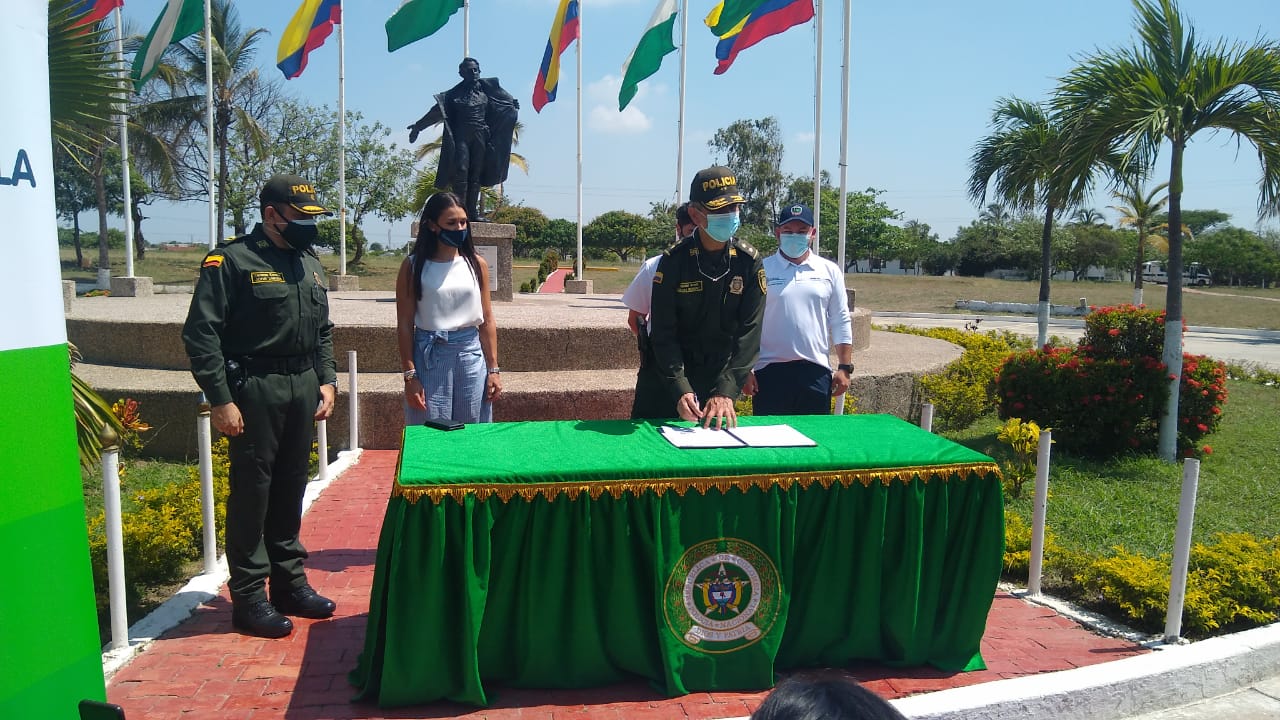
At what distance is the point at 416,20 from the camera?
1198 centimetres

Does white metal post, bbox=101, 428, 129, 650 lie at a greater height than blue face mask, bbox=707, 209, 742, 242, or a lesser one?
lesser

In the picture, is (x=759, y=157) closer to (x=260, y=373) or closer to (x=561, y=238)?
(x=561, y=238)

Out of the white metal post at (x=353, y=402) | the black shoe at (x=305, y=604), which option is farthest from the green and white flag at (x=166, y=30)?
the black shoe at (x=305, y=604)

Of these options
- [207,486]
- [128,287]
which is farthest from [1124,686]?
[128,287]

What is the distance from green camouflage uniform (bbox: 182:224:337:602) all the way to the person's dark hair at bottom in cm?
291

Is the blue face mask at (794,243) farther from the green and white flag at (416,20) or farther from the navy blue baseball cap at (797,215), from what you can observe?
the green and white flag at (416,20)

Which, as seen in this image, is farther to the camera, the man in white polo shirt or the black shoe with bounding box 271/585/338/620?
the man in white polo shirt

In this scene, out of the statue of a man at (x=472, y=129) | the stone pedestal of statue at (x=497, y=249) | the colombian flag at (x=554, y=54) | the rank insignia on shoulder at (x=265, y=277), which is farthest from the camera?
the colombian flag at (x=554, y=54)

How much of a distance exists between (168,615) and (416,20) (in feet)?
33.1

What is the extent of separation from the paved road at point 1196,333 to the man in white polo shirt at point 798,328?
594 inches

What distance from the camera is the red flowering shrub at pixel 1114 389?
7.20 metres

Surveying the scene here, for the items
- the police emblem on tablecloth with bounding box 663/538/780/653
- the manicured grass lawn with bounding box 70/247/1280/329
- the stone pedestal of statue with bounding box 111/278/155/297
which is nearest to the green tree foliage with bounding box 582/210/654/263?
the manicured grass lawn with bounding box 70/247/1280/329

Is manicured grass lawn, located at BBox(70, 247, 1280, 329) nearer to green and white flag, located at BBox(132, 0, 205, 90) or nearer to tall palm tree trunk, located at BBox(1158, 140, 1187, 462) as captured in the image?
green and white flag, located at BBox(132, 0, 205, 90)

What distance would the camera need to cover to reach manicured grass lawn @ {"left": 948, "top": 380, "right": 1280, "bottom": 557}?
18.0ft
